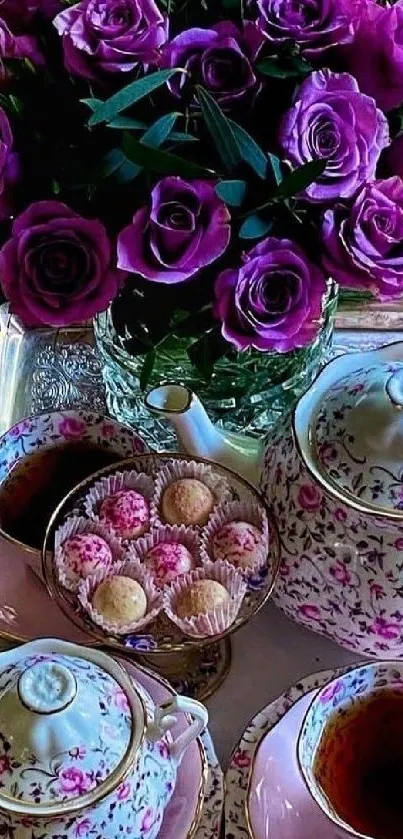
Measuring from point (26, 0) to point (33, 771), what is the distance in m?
0.52

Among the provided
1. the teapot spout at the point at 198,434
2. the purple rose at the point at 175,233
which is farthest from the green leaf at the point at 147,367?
the purple rose at the point at 175,233

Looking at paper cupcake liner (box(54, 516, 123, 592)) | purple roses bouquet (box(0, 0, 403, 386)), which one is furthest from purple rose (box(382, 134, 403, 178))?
paper cupcake liner (box(54, 516, 123, 592))

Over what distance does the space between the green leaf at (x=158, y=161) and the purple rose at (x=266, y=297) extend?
7 cm

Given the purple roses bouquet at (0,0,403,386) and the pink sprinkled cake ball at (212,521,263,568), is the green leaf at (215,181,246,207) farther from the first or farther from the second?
the pink sprinkled cake ball at (212,521,263,568)

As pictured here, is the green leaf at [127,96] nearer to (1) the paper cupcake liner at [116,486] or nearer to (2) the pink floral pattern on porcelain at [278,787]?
(1) the paper cupcake liner at [116,486]

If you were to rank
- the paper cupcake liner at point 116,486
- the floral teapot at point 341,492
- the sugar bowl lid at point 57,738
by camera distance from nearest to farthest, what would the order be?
the sugar bowl lid at point 57,738 < the floral teapot at point 341,492 < the paper cupcake liner at point 116,486

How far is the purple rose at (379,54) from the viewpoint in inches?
31.8

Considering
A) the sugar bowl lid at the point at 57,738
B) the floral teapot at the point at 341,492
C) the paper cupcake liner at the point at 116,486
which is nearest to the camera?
the sugar bowl lid at the point at 57,738

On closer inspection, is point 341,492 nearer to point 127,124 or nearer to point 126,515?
point 126,515

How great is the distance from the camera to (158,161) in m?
0.78

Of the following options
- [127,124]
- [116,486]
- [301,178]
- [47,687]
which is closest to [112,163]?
[127,124]

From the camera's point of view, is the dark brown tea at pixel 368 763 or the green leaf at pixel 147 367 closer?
the dark brown tea at pixel 368 763

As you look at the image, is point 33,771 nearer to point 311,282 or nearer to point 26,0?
point 311,282

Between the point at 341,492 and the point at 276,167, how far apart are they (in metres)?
0.22
